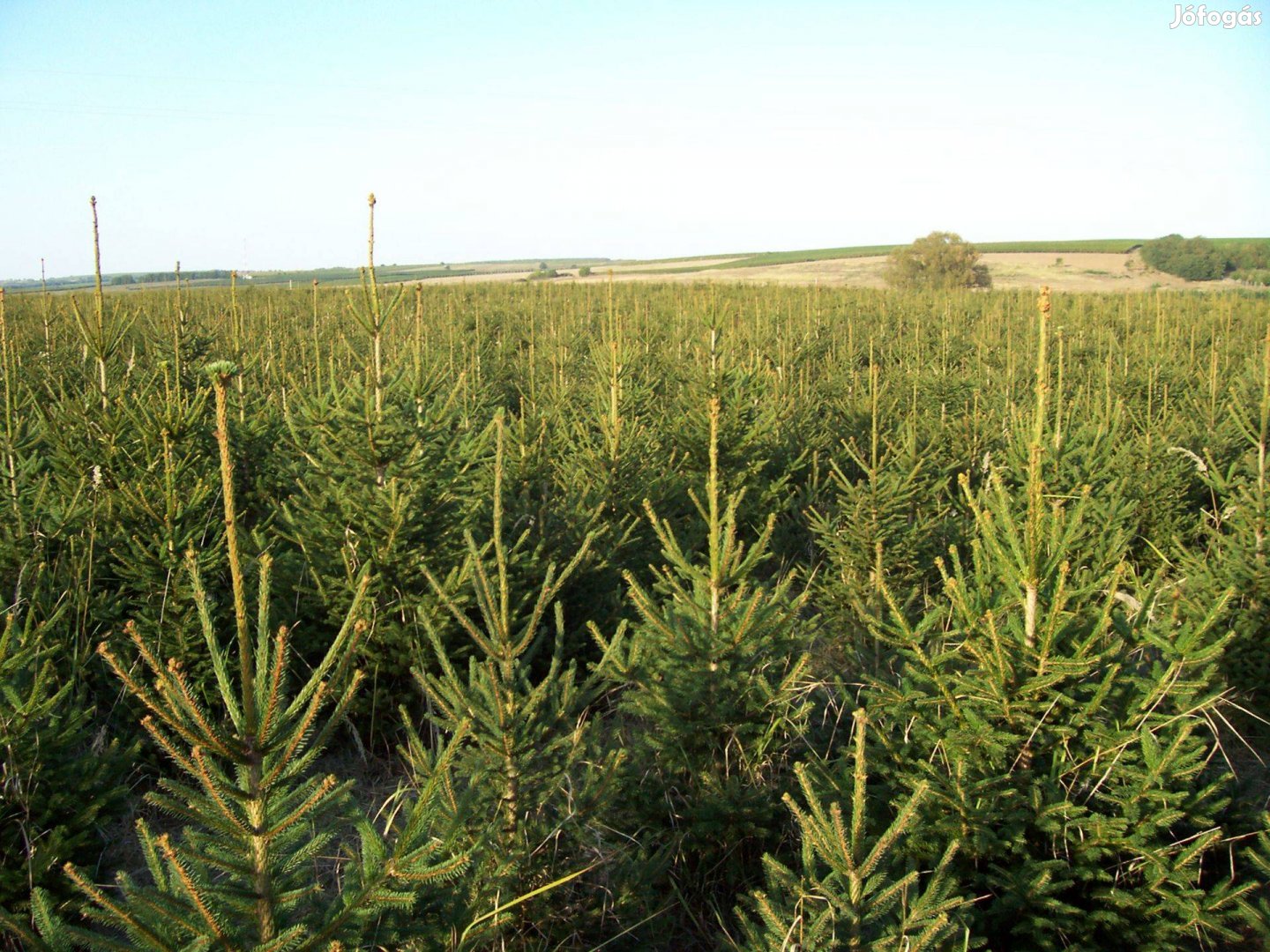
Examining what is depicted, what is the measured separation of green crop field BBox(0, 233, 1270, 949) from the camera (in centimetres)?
169

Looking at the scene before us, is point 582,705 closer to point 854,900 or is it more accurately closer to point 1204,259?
point 854,900

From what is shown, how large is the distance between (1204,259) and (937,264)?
13.7 meters

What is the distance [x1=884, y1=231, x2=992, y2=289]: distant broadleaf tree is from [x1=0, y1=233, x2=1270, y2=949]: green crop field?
40.1 m

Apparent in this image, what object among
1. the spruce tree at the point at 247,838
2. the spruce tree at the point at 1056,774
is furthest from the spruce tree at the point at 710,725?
the spruce tree at the point at 247,838

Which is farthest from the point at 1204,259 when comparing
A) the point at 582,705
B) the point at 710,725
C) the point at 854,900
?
the point at 854,900

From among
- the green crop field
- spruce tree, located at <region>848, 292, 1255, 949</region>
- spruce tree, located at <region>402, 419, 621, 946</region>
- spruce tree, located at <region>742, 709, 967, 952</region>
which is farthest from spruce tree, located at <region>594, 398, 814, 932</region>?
spruce tree, located at <region>742, 709, 967, 952</region>

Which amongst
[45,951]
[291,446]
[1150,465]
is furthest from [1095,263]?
[45,951]

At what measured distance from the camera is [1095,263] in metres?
49.0

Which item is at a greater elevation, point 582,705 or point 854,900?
point 582,705

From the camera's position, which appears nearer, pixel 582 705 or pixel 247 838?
pixel 247 838

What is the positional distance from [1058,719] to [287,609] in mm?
3355

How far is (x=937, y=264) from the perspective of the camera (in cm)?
4350

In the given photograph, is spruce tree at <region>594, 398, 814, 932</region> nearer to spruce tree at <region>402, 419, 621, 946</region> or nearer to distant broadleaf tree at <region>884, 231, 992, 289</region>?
spruce tree at <region>402, 419, 621, 946</region>

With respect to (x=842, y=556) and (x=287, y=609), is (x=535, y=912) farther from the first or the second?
(x=842, y=556)
